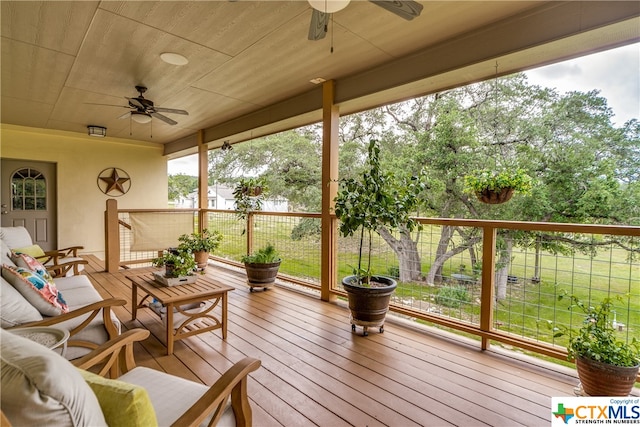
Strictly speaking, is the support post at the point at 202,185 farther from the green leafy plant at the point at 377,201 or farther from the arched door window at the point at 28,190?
the green leafy plant at the point at 377,201

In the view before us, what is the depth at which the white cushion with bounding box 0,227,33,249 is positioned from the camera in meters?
3.21

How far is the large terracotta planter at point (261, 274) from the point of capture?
3.97m

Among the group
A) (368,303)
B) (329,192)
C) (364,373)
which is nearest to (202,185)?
(329,192)

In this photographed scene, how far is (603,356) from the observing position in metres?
1.74

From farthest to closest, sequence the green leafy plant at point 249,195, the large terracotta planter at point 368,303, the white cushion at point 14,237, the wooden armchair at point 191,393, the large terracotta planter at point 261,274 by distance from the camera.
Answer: the green leafy plant at point 249,195 → the large terracotta planter at point 261,274 → the white cushion at point 14,237 → the large terracotta planter at point 368,303 → the wooden armchair at point 191,393

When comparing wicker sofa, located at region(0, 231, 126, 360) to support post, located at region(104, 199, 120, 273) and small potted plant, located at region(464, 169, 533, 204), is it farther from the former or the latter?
support post, located at region(104, 199, 120, 273)

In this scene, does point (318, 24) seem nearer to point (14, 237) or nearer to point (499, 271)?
point (499, 271)

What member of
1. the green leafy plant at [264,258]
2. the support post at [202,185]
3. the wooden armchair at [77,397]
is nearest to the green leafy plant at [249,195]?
the green leafy plant at [264,258]

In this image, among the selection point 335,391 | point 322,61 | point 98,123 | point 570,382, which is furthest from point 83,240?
point 570,382

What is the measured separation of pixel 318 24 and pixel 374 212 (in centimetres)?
152

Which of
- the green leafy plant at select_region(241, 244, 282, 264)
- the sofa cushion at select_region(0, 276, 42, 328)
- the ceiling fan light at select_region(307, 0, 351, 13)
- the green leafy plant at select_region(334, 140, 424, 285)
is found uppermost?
the ceiling fan light at select_region(307, 0, 351, 13)

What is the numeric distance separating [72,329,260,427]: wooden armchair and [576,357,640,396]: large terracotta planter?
1.91 meters

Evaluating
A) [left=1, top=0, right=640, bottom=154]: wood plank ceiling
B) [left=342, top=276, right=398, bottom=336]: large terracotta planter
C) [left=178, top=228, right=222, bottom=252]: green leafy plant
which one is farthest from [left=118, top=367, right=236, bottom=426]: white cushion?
[left=178, top=228, right=222, bottom=252]: green leafy plant

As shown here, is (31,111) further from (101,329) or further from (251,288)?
(101,329)
